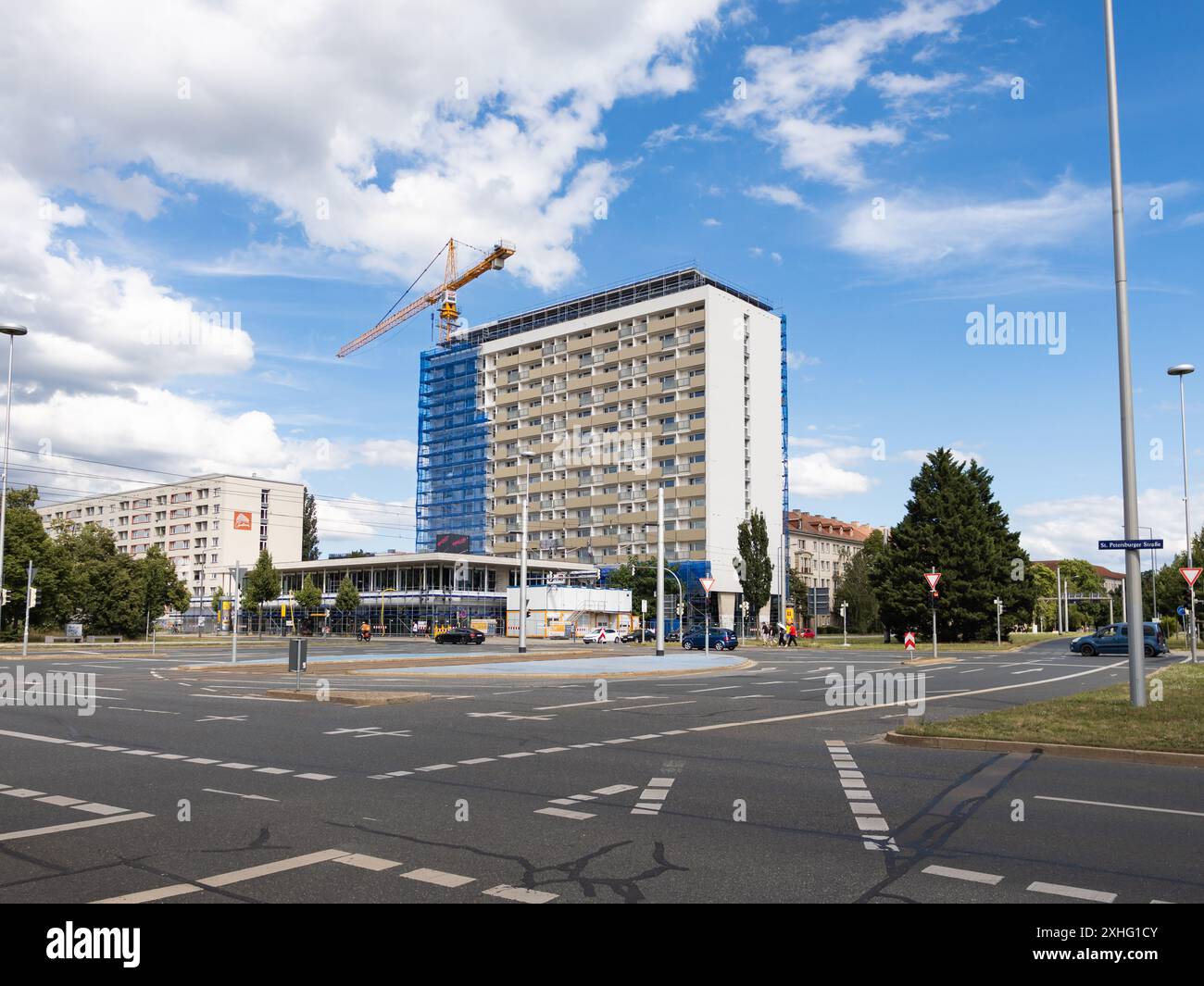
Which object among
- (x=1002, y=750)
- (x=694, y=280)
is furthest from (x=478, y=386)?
(x=1002, y=750)

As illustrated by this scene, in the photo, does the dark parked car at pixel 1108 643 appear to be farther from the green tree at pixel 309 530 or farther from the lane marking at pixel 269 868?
the green tree at pixel 309 530

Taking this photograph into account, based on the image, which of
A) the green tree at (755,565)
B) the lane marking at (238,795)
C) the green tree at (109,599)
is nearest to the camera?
the lane marking at (238,795)

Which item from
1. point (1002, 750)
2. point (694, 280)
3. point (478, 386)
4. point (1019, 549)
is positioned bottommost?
point (1002, 750)

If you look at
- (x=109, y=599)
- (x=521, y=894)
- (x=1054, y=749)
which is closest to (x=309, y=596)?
(x=109, y=599)

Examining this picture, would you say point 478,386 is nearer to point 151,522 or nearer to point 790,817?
point 151,522

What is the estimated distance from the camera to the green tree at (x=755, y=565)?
87.6 metres

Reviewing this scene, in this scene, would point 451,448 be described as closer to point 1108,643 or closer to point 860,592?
point 860,592

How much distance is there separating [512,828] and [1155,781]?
6964mm

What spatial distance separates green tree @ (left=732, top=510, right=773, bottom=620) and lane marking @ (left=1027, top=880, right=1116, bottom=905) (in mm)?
80943

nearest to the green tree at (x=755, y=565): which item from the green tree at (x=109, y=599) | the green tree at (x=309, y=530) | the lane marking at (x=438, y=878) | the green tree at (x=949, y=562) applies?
the green tree at (x=949, y=562)

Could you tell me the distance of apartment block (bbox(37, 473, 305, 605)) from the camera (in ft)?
445

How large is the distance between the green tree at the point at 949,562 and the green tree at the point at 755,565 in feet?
56.4

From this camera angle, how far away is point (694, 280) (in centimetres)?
11112

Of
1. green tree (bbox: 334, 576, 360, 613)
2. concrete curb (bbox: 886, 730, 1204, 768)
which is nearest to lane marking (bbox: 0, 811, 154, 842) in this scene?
concrete curb (bbox: 886, 730, 1204, 768)
